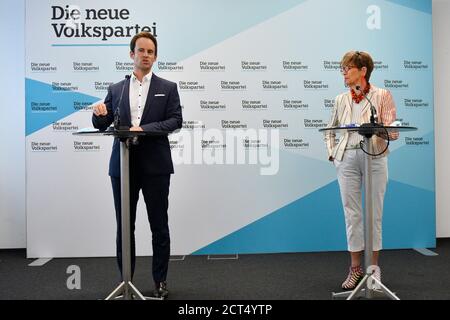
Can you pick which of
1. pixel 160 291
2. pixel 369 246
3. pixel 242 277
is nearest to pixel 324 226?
pixel 242 277

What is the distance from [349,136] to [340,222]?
5.39ft

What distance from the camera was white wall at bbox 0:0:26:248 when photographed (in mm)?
4387

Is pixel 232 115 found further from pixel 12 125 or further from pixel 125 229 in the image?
pixel 12 125

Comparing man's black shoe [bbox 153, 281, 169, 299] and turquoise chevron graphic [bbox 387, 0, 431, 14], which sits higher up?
turquoise chevron graphic [bbox 387, 0, 431, 14]

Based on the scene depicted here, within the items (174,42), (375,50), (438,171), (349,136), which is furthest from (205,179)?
(438,171)

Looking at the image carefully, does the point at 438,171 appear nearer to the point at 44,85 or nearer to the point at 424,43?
the point at 424,43

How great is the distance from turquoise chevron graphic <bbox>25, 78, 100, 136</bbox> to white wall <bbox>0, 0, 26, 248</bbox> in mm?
356

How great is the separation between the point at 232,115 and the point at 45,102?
1.82 m

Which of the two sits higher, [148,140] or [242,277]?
[148,140]

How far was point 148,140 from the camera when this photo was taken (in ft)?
8.95

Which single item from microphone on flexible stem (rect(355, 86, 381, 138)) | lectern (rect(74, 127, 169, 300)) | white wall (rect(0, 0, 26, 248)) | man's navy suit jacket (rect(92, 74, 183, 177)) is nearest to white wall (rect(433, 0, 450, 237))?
microphone on flexible stem (rect(355, 86, 381, 138))

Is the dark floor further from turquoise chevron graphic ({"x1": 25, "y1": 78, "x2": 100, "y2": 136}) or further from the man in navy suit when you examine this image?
turquoise chevron graphic ({"x1": 25, "y1": 78, "x2": 100, "y2": 136})

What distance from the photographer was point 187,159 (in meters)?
4.20
